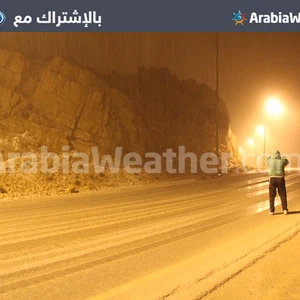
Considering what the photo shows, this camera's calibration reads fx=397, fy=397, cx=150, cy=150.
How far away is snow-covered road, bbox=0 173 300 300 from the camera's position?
532 cm

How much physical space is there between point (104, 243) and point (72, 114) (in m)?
30.3

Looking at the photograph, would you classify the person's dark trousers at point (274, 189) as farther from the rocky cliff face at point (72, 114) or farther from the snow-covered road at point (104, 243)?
the rocky cliff face at point (72, 114)

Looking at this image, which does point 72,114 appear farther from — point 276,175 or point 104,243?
point 104,243

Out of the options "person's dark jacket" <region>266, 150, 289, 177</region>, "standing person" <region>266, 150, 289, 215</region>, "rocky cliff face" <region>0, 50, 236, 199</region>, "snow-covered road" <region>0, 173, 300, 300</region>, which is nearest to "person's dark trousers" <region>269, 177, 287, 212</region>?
"standing person" <region>266, 150, 289, 215</region>

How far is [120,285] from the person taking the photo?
5.26m

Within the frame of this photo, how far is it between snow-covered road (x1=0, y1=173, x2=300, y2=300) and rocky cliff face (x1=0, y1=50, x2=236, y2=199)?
12.4 metres

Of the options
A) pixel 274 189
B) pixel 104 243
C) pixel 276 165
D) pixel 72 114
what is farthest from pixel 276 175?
pixel 72 114

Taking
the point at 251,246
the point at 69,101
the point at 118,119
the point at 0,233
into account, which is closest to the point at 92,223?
the point at 0,233

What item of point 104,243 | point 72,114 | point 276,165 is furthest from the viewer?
point 72,114

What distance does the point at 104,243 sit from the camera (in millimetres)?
7855

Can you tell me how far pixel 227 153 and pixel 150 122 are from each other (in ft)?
53.2

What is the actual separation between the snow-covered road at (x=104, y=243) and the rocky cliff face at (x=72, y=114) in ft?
40.5

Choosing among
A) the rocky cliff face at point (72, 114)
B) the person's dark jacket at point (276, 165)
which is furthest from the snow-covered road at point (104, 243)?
the rocky cliff face at point (72, 114)

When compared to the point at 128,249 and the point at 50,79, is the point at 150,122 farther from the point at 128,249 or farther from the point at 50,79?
the point at 128,249
